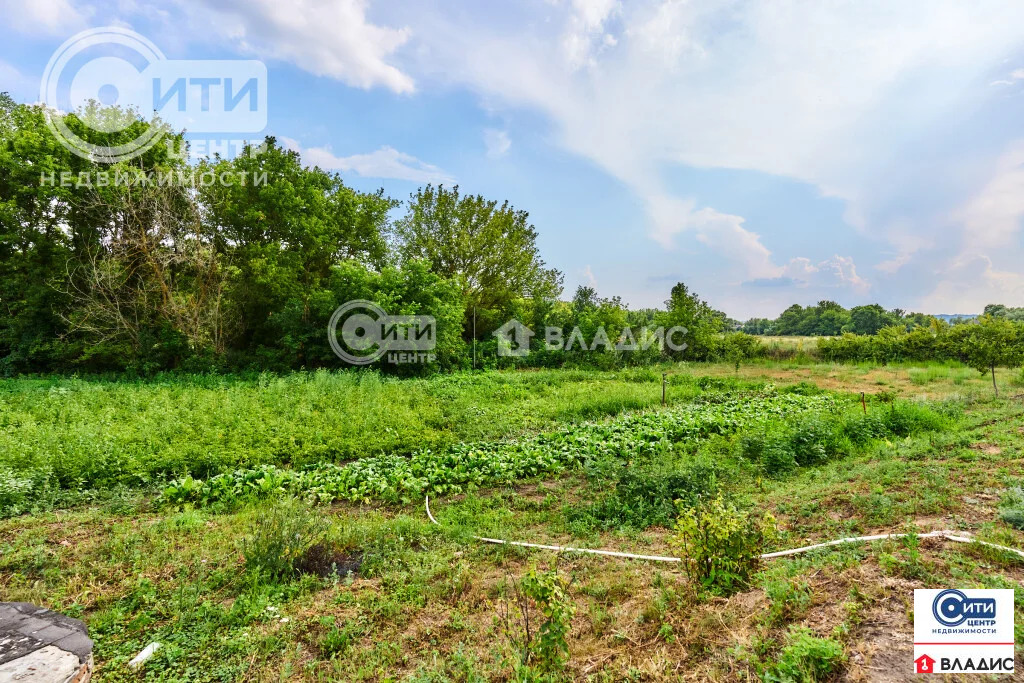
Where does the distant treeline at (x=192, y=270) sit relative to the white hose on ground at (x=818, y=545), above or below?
above

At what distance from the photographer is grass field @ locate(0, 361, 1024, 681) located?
2719mm

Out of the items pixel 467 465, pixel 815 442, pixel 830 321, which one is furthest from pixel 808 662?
pixel 830 321

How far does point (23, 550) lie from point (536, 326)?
18.7m

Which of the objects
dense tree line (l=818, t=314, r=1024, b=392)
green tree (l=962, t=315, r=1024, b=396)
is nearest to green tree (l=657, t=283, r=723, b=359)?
dense tree line (l=818, t=314, r=1024, b=392)

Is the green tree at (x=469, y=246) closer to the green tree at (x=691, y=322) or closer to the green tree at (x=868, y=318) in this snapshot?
the green tree at (x=691, y=322)

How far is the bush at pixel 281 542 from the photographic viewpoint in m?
3.82

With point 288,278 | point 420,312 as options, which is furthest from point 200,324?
point 420,312

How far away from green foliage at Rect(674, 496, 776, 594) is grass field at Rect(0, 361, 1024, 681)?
0.24 feet

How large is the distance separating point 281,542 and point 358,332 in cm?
1274

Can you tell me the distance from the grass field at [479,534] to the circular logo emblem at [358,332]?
6517 millimetres

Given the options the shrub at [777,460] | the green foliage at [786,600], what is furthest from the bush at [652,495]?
the green foliage at [786,600]

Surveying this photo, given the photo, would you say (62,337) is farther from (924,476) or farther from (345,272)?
(924,476)

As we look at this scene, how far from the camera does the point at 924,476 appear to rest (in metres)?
4.72

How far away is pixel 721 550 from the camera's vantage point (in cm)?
324
